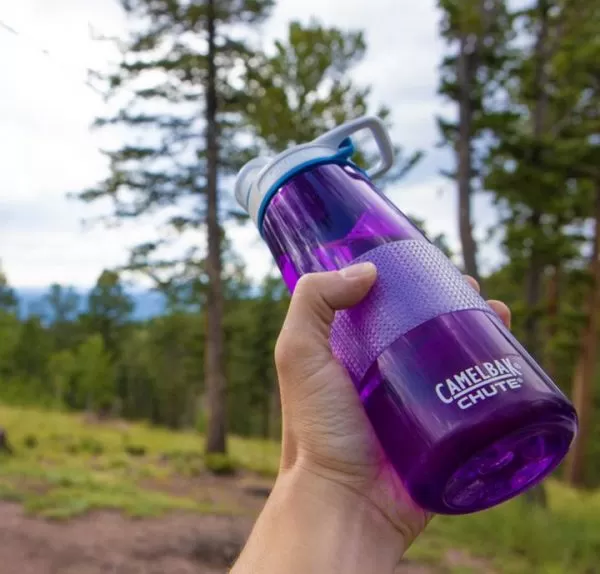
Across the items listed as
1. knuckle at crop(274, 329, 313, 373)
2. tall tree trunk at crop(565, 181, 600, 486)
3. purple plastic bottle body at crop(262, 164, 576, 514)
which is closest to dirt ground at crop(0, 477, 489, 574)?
knuckle at crop(274, 329, 313, 373)

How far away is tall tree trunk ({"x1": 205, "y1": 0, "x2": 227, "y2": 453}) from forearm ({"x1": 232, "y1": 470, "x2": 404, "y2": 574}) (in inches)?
413

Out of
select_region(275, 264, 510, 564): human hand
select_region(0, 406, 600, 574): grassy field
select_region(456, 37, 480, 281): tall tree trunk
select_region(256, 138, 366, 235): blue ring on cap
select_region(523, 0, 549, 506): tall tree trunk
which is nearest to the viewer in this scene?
select_region(275, 264, 510, 564): human hand

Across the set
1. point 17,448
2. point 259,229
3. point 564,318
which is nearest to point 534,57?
point 564,318

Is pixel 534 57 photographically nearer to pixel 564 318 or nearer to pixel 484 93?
pixel 484 93

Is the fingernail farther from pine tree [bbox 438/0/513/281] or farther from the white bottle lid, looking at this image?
pine tree [bbox 438/0/513/281]

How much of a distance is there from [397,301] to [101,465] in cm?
1146

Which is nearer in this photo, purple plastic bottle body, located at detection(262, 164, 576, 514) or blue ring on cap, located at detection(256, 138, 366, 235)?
purple plastic bottle body, located at detection(262, 164, 576, 514)

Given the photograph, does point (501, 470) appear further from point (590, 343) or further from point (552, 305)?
point (552, 305)

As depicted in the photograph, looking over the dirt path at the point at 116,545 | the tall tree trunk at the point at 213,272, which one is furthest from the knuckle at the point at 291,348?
the tall tree trunk at the point at 213,272

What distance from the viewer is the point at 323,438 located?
53.3 inches

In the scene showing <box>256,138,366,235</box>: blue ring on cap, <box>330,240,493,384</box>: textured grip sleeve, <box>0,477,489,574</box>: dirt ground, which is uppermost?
<box>256,138,366,235</box>: blue ring on cap

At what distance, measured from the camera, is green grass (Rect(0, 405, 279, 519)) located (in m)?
7.36

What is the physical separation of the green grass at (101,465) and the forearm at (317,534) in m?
6.08

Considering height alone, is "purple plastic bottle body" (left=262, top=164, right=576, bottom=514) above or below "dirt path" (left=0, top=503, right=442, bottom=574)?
above
